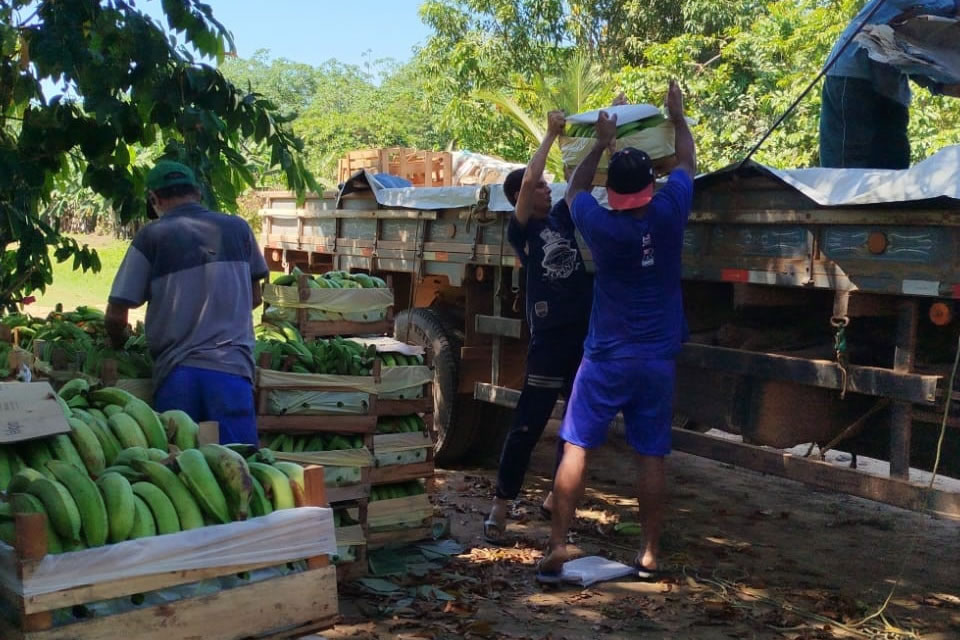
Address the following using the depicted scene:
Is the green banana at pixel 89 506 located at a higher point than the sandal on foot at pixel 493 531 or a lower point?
higher

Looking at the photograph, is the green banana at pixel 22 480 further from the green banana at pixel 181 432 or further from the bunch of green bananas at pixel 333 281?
the bunch of green bananas at pixel 333 281

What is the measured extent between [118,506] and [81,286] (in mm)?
23505

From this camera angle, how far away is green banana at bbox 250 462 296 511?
11.0 ft

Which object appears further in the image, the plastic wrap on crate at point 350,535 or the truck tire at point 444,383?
the truck tire at point 444,383

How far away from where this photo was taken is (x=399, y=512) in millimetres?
5895

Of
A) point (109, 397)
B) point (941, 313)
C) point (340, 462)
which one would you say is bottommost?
point (340, 462)

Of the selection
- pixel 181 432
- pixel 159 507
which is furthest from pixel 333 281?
pixel 159 507

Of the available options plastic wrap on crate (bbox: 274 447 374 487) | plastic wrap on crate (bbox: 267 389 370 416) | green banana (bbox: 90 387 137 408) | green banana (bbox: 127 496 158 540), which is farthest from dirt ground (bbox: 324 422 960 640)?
green banana (bbox: 127 496 158 540)

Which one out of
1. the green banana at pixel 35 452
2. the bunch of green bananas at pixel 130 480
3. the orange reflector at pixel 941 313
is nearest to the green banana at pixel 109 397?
the bunch of green bananas at pixel 130 480

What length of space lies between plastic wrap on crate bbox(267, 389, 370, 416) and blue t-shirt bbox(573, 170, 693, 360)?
4.36 ft

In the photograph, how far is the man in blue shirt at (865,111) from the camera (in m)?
5.86

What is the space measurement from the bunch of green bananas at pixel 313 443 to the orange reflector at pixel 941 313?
2.95 m

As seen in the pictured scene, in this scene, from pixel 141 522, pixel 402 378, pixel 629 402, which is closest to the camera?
pixel 141 522

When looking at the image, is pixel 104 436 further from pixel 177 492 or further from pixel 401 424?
pixel 401 424
